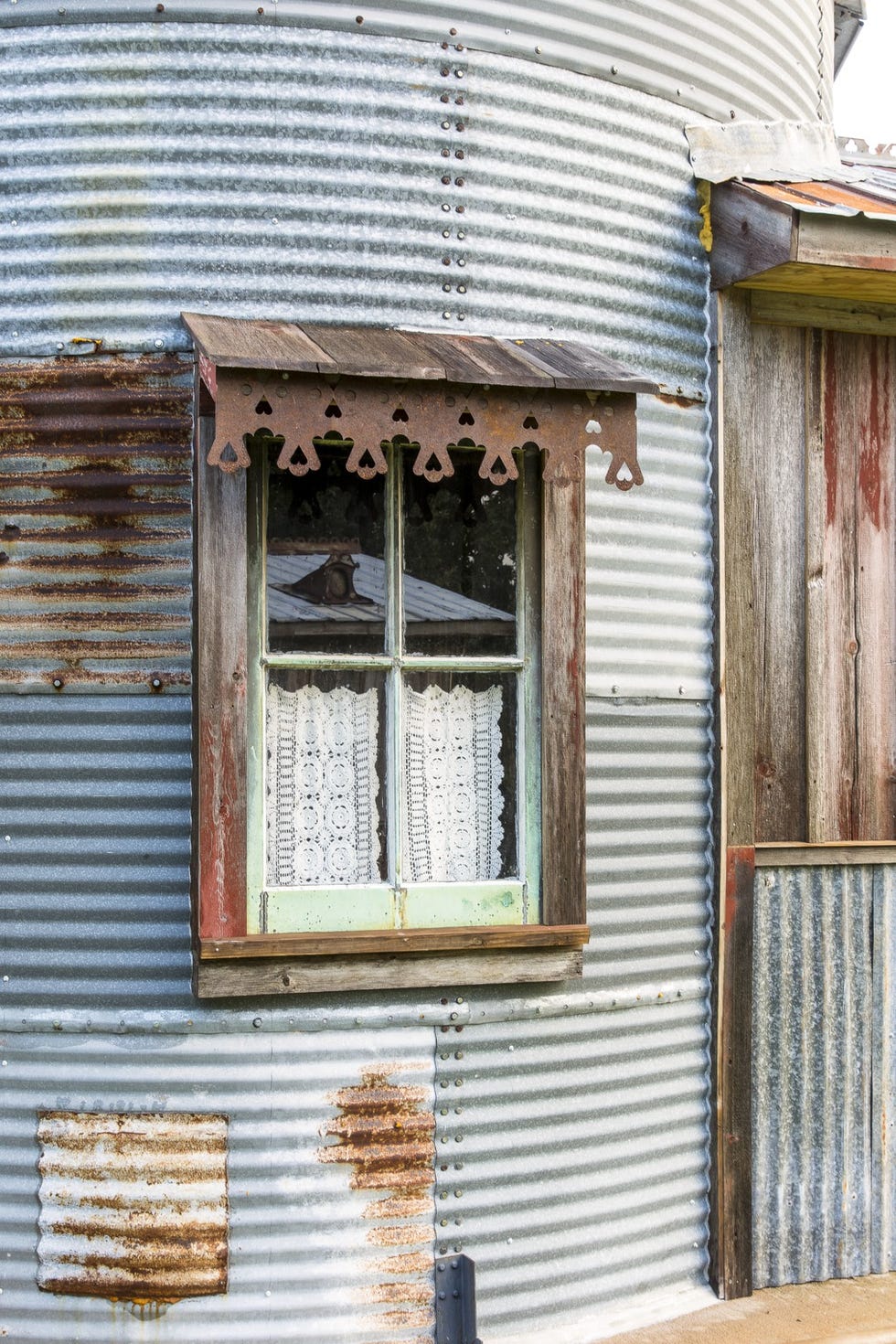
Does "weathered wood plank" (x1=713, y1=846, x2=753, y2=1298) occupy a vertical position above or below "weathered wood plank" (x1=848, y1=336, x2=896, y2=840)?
below

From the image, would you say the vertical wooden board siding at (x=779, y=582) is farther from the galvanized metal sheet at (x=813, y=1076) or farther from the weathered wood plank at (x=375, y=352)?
the weathered wood plank at (x=375, y=352)

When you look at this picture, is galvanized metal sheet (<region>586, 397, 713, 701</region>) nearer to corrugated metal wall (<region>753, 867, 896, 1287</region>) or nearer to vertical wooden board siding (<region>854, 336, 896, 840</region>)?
vertical wooden board siding (<region>854, 336, 896, 840</region>)

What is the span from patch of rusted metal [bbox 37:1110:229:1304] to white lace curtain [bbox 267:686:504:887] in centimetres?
77

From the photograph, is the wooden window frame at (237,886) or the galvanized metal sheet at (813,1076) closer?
the wooden window frame at (237,886)

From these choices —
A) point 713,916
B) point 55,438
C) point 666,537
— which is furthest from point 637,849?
point 55,438

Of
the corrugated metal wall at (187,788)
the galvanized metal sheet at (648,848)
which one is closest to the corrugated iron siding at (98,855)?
the corrugated metal wall at (187,788)

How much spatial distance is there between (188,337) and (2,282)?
1.88 feet

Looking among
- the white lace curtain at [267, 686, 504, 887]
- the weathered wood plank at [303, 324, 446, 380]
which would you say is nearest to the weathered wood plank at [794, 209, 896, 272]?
the weathered wood plank at [303, 324, 446, 380]

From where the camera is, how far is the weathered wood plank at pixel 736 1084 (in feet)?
16.0

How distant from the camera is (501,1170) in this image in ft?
14.5

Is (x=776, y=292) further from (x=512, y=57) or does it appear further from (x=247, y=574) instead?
(x=247, y=574)

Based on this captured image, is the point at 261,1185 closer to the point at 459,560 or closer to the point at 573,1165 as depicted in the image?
the point at 573,1165

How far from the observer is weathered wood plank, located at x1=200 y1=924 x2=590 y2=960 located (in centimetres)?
402

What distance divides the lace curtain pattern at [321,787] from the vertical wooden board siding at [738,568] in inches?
51.5
